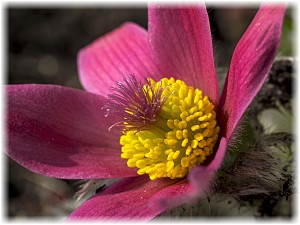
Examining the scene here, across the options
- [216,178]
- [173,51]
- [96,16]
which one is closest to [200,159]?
[216,178]

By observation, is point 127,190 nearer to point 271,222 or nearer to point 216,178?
point 216,178

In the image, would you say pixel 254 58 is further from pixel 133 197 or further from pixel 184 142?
pixel 133 197

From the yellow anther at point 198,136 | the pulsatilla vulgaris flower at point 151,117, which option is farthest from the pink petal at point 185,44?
the yellow anther at point 198,136

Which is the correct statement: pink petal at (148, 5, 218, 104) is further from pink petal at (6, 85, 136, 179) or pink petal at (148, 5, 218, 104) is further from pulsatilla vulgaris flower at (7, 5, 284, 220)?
pink petal at (6, 85, 136, 179)

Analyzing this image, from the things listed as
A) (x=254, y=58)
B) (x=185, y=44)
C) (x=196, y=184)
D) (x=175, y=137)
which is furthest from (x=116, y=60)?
(x=196, y=184)

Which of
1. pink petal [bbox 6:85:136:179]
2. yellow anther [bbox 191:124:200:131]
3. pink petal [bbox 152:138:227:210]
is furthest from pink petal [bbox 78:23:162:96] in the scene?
pink petal [bbox 152:138:227:210]

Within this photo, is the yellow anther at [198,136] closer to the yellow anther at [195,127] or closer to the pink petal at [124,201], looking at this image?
the yellow anther at [195,127]
